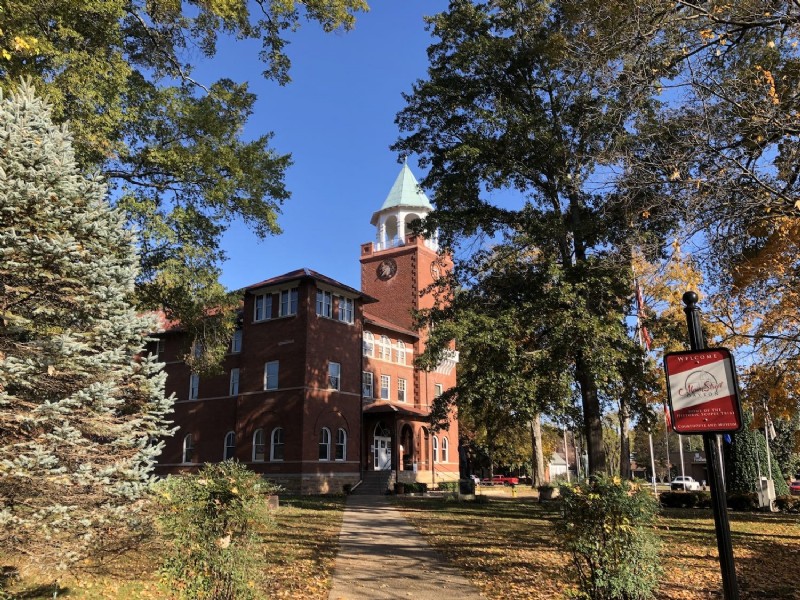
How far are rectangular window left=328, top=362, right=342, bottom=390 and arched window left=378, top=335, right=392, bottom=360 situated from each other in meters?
5.29

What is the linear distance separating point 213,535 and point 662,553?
8151mm

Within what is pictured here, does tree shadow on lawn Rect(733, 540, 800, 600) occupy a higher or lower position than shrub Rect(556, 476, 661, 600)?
lower

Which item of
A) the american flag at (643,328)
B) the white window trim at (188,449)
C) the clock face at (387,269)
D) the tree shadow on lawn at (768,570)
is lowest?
the tree shadow on lawn at (768,570)

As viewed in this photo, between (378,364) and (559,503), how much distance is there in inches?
1208

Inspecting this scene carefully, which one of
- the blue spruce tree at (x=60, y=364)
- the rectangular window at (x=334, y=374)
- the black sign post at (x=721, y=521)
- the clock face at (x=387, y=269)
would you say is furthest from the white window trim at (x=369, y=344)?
the black sign post at (x=721, y=521)

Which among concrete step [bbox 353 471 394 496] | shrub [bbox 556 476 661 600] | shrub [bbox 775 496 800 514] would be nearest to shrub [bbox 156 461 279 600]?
shrub [bbox 556 476 661 600]

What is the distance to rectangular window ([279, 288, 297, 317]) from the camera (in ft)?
104

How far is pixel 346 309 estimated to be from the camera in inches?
1312

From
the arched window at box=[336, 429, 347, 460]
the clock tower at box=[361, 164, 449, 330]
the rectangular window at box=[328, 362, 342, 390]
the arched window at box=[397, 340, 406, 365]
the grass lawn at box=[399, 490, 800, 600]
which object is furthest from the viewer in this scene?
the clock tower at box=[361, 164, 449, 330]

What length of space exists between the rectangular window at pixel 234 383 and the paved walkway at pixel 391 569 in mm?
19848

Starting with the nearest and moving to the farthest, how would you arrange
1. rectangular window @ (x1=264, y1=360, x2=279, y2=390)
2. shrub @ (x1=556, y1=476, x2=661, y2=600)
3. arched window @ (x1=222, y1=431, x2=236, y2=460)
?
1. shrub @ (x1=556, y1=476, x2=661, y2=600)
2. rectangular window @ (x1=264, y1=360, x2=279, y2=390)
3. arched window @ (x1=222, y1=431, x2=236, y2=460)

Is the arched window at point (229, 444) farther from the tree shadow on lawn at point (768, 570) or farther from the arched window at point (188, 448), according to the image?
the tree shadow on lawn at point (768, 570)

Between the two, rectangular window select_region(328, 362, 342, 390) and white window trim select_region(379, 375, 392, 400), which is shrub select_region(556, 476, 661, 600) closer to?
rectangular window select_region(328, 362, 342, 390)

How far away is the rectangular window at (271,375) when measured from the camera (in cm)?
3152
